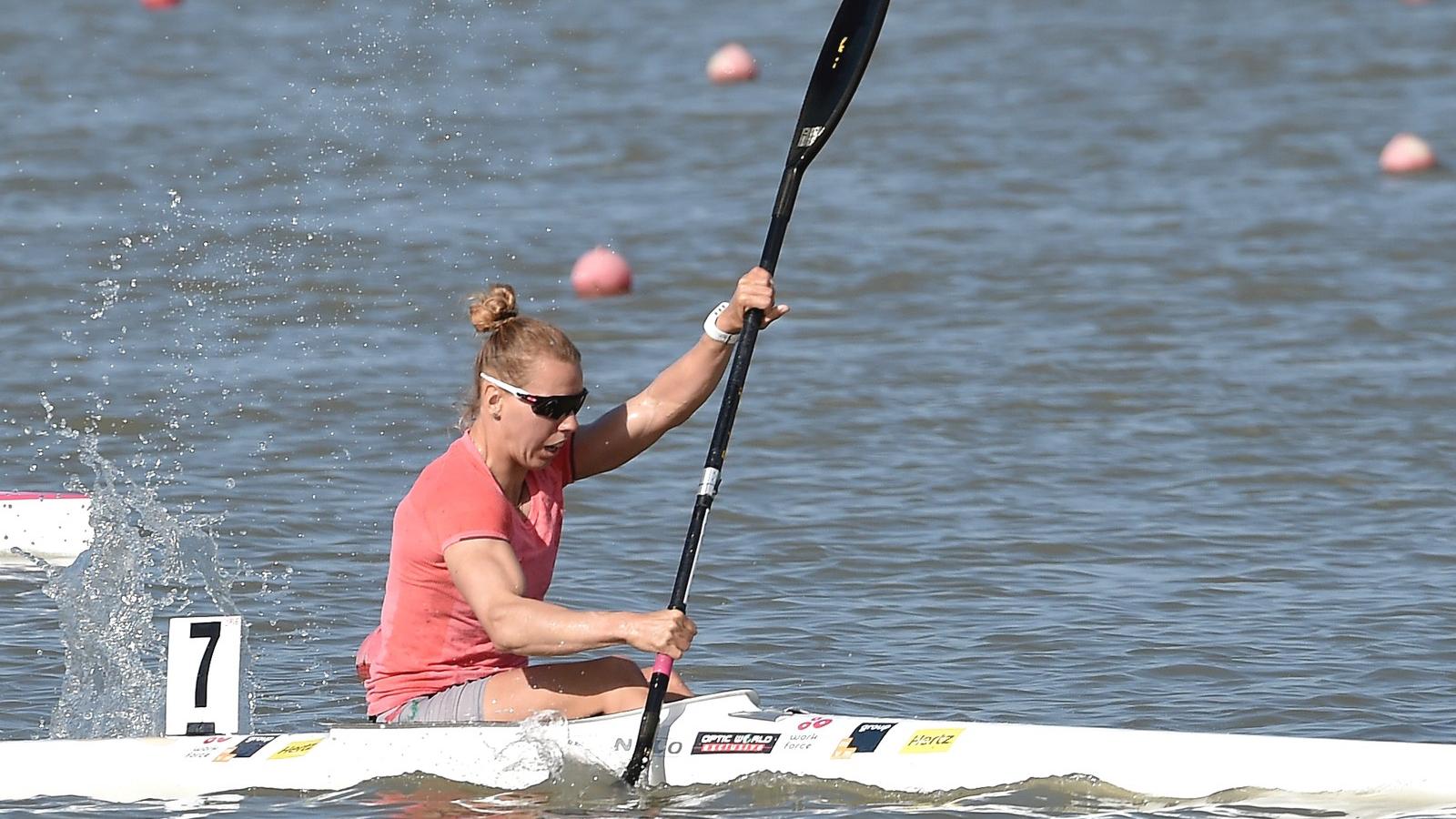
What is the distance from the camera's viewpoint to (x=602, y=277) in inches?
456

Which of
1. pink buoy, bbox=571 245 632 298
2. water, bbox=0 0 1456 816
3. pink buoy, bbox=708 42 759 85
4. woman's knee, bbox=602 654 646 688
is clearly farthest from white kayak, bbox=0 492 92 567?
pink buoy, bbox=708 42 759 85

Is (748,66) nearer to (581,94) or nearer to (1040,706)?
(581,94)

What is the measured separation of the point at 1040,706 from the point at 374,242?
7381 mm

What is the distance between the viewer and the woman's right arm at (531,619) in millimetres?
4414

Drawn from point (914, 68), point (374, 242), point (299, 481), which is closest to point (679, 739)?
point (299, 481)

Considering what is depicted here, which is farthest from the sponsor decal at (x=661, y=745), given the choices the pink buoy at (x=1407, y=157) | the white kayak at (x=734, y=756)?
the pink buoy at (x=1407, y=157)

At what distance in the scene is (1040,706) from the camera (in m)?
5.89

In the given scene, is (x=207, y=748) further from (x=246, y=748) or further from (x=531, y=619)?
(x=531, y=619)

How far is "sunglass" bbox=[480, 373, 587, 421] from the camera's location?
4668mm

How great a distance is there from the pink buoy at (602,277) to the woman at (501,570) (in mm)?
6607

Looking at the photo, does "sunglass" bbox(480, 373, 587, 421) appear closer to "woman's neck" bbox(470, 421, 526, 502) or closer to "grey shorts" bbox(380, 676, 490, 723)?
"woman's neck" bbox(470, 421, 526, 502)

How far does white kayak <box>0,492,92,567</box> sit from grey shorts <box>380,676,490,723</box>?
2698 millimetres

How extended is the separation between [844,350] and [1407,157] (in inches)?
237

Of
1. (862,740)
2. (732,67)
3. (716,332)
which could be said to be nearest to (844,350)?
(716,332)
